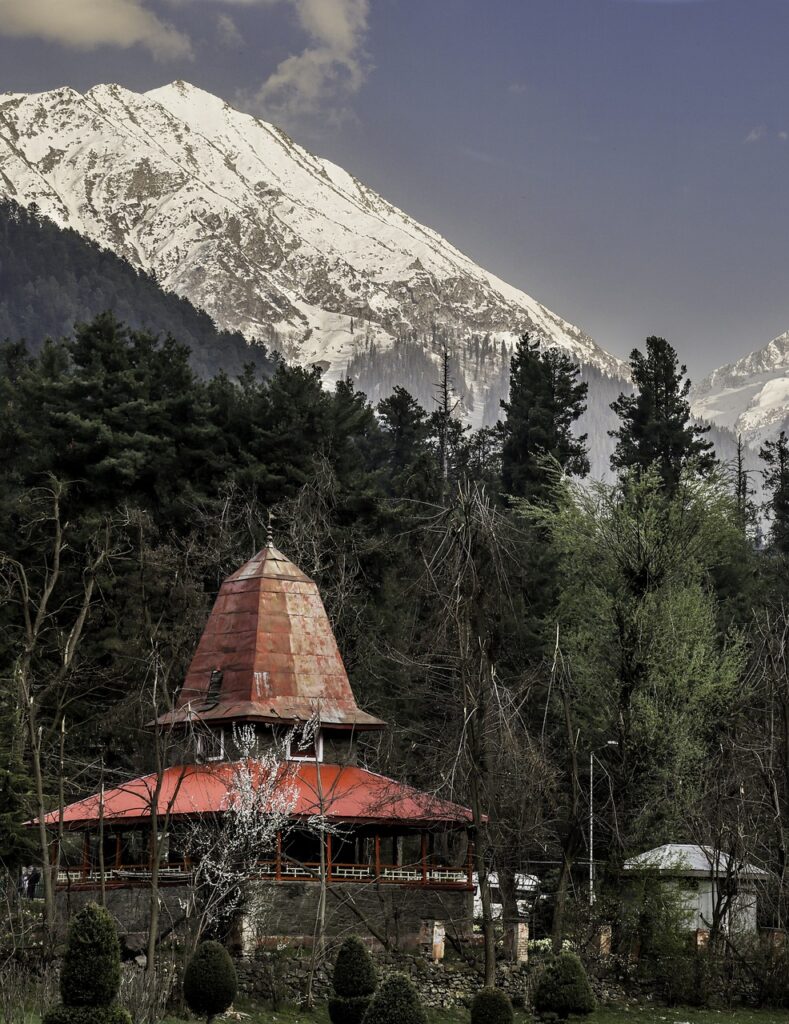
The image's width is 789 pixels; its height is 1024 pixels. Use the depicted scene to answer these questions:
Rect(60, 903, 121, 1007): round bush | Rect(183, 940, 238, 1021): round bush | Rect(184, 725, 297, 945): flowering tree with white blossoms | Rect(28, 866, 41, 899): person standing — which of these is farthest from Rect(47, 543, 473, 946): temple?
Rect(60, 903, 121, 1007): round bush

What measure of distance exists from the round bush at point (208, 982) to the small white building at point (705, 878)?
11.6m

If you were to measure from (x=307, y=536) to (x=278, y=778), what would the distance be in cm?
1794

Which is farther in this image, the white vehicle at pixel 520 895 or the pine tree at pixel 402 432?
the pine tree at pixel 402 432

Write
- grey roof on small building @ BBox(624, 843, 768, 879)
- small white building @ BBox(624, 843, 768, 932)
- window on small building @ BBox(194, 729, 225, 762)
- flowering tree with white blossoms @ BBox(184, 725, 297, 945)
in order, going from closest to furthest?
1. flowering tree with white blossoms @ BBox(184, 725, 297, 945)
2. small white building @ BBox(624, 843, 768, 932)
3. grey roof on small building @ BBox(624, 843, 768, 879)
4. window on small building @ BBox(194, 729, 225, 762)

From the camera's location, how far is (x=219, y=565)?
163 ft

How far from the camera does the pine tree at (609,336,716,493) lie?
231 feet

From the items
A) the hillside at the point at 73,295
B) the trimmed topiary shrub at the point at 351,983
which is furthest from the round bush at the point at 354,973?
the hillside at the point at 73,295

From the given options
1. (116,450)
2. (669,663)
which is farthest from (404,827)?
(116,450)

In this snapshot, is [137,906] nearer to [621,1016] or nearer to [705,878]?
[621,1016]

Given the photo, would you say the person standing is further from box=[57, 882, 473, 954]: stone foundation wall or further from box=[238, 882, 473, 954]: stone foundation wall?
box=[238, 882, 473, 954]: stone foundation wall

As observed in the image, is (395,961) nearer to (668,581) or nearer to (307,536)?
(668,581)

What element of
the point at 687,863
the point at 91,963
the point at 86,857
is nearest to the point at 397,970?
the point at 86,857

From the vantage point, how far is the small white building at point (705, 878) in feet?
112

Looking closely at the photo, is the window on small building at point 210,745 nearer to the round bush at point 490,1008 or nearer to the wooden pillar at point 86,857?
the wooden pillar at point 86,857
